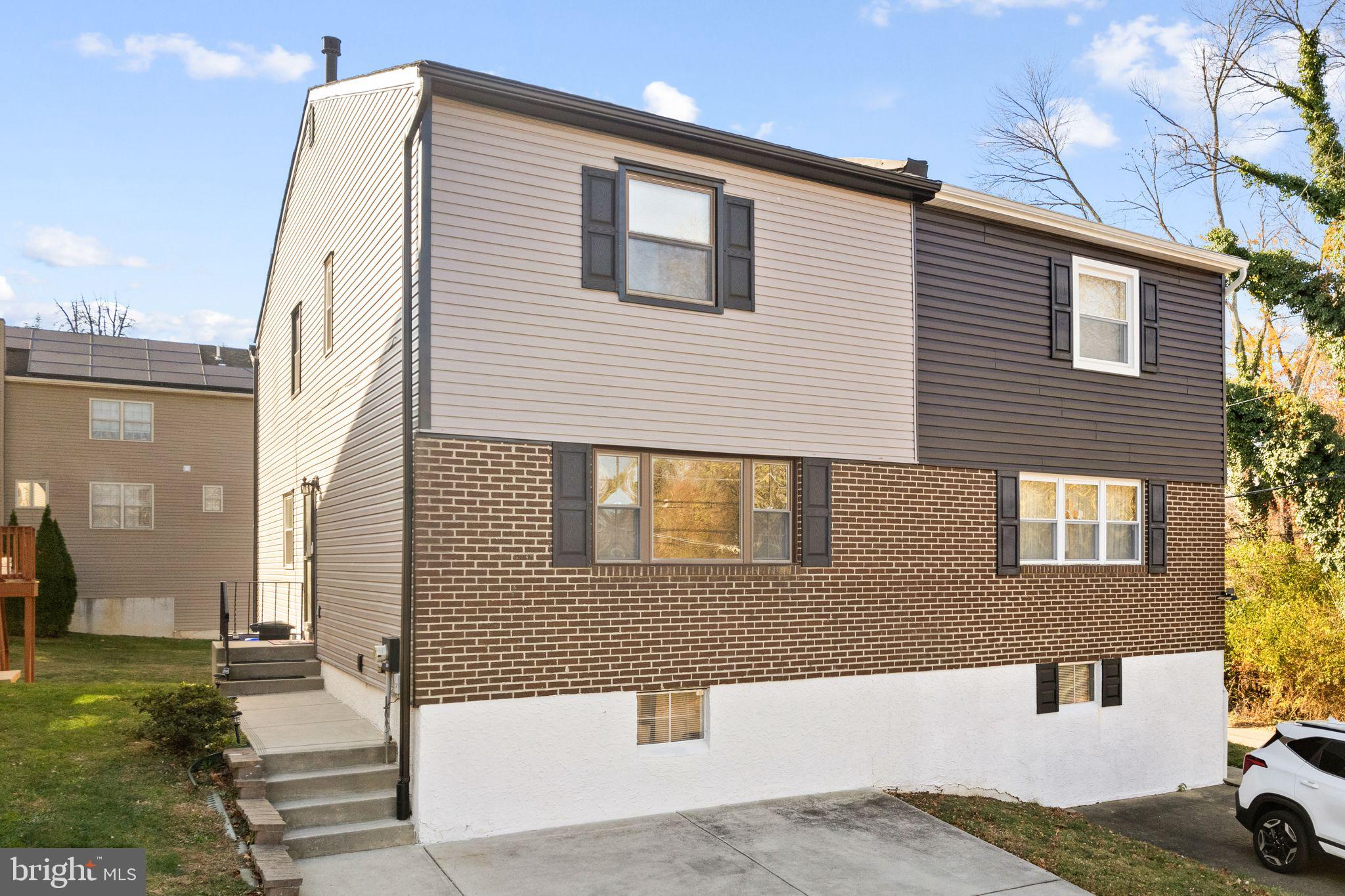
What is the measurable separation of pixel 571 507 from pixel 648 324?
6.43 feet

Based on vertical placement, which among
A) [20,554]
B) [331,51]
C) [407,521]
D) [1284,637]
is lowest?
[1284,637]

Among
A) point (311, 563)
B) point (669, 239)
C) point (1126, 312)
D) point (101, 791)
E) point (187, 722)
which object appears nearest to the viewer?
point (101, 791)

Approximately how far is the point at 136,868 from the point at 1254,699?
66.8 ft

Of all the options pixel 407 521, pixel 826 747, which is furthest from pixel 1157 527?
pixel 407 521

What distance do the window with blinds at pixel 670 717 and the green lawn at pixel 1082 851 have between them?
2.51 m

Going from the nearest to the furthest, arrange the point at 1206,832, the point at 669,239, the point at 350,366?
1. the point at 669,239
2. the point at 350,366
3. the point at 1206,832

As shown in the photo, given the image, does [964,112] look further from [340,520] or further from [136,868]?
[136,868]

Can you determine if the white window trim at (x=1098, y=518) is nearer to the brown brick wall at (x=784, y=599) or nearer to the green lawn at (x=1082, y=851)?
the brown brick wall at (x=784, y=599)

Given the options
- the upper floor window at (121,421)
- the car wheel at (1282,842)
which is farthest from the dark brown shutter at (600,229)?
the upper floor window at (121,421)

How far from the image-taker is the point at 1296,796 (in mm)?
10156

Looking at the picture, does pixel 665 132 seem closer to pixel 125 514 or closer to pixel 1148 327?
pixel 1148 327

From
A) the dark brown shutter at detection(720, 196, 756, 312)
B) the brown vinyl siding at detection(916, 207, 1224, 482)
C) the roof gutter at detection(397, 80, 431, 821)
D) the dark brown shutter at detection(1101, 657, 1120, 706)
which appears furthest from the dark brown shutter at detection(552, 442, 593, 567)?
the dark brown shutter at detection(1101, 657, 1120, 706)

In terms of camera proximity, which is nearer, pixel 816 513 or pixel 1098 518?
pixel 816 513

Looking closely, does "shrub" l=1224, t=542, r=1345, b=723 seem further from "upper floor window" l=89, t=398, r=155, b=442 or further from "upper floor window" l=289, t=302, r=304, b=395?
"upper floor window" l=89, t=398, r=155, b=442
